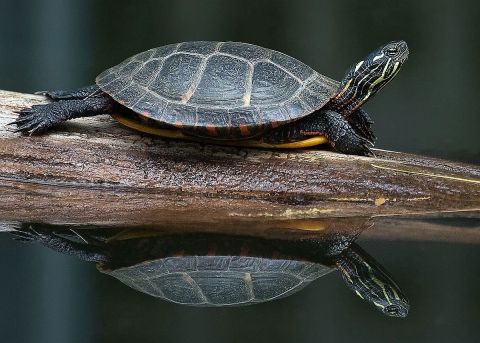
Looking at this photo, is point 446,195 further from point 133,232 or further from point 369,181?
point 133,232

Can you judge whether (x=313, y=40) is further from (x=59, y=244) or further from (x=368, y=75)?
(x=59, y=244)

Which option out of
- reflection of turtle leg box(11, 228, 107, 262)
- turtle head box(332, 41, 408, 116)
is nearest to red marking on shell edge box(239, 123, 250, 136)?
turtle head box(332, 41, 408, 116)

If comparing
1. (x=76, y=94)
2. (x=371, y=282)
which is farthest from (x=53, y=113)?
(x=371, y=282)

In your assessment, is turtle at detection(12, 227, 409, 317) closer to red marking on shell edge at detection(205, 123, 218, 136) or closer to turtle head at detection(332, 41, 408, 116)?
red marking on shell edge at detection(205, 123, 218, 136)

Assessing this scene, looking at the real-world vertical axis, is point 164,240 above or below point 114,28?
below

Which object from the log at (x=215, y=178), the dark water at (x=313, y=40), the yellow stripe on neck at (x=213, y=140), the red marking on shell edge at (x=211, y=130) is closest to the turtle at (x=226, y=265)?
the log at (x=215, y=178)

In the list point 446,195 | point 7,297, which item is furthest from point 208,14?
point 7,297

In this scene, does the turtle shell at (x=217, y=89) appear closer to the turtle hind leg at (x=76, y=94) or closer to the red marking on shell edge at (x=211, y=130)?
the red marking on shell edge at (x=211, y=130)
